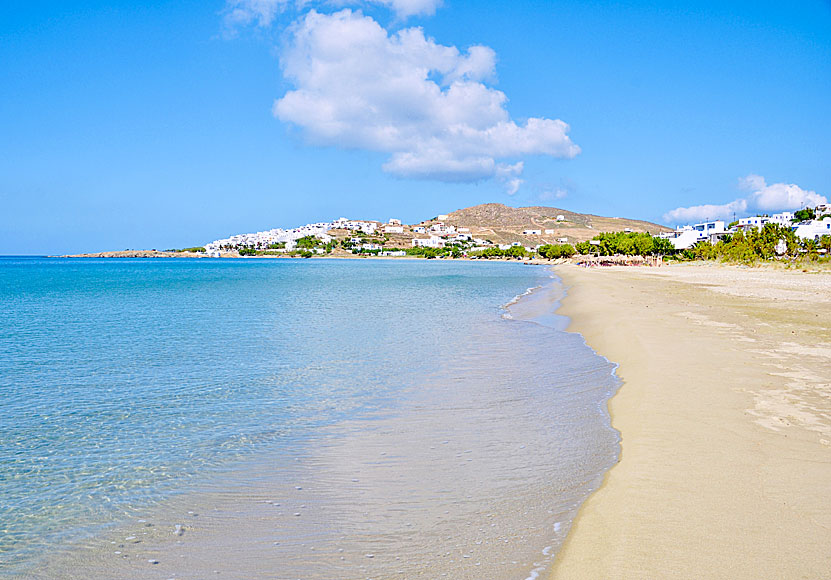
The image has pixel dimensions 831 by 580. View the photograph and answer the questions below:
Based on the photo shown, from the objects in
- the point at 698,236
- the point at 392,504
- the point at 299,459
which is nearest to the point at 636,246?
the point at 698,236

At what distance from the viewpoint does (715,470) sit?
5176mm

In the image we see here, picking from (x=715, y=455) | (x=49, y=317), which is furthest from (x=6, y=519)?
(x=49, y=317)

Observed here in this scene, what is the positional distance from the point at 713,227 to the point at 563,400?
125 m

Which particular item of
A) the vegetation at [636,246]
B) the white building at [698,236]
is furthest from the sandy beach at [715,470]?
the white building at [698,236]

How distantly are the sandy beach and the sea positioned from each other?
1.09 ft

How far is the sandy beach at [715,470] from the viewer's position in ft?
12.0

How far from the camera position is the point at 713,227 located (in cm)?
11862

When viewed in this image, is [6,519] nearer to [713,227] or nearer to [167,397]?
[167,397]

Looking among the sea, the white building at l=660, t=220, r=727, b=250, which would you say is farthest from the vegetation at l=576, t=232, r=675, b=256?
the sea

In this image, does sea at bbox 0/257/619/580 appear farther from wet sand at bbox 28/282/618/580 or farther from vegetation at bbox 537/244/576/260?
vegetation at bbox 537/244/576/260

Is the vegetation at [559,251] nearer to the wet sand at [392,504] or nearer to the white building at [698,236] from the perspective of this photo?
the white building at [698,236]

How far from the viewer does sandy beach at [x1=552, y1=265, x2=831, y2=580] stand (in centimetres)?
366

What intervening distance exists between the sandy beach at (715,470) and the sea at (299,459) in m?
0.33

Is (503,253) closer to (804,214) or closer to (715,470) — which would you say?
(804,214)
